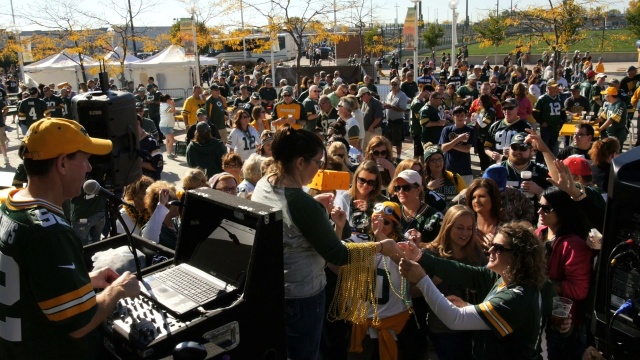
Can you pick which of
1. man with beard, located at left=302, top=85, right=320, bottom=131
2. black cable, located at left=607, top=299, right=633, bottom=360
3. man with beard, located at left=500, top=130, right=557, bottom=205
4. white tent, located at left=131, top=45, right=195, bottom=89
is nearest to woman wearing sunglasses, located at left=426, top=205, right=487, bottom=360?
black cable, located at left=607, top=299, right=633, bottom=360

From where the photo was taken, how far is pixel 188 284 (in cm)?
266

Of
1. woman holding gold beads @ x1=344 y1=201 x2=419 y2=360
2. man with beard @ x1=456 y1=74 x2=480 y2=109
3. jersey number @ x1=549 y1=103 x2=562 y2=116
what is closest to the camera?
woman holding gold beads @ x1=344 y1=201 x2=419 y2=360

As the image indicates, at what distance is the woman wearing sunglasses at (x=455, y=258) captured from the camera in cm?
363

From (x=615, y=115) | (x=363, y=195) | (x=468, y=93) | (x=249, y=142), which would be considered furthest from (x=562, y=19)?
(x=363, y=195)

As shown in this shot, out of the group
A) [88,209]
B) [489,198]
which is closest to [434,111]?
[489,198]

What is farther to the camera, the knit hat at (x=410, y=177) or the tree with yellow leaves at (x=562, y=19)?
the tree with yellow leaves at (x=562, y=19)

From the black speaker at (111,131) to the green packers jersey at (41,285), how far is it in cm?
180

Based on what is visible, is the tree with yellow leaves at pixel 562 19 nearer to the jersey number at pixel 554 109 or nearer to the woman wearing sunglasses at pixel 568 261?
the jersey number at pixel 554 109

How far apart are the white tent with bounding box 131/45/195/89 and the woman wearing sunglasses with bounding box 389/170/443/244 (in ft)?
67.2

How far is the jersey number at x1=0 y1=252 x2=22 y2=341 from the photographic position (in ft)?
7.04

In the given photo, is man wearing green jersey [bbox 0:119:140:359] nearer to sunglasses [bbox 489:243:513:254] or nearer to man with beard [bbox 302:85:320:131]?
sunglasses [bbox 489:243:513:254]

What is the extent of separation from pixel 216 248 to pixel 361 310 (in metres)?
0.91

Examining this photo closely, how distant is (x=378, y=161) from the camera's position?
628cm

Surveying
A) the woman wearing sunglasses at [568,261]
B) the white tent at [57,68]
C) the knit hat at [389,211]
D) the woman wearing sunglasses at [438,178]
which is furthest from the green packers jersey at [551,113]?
the white tent at [57,68]
